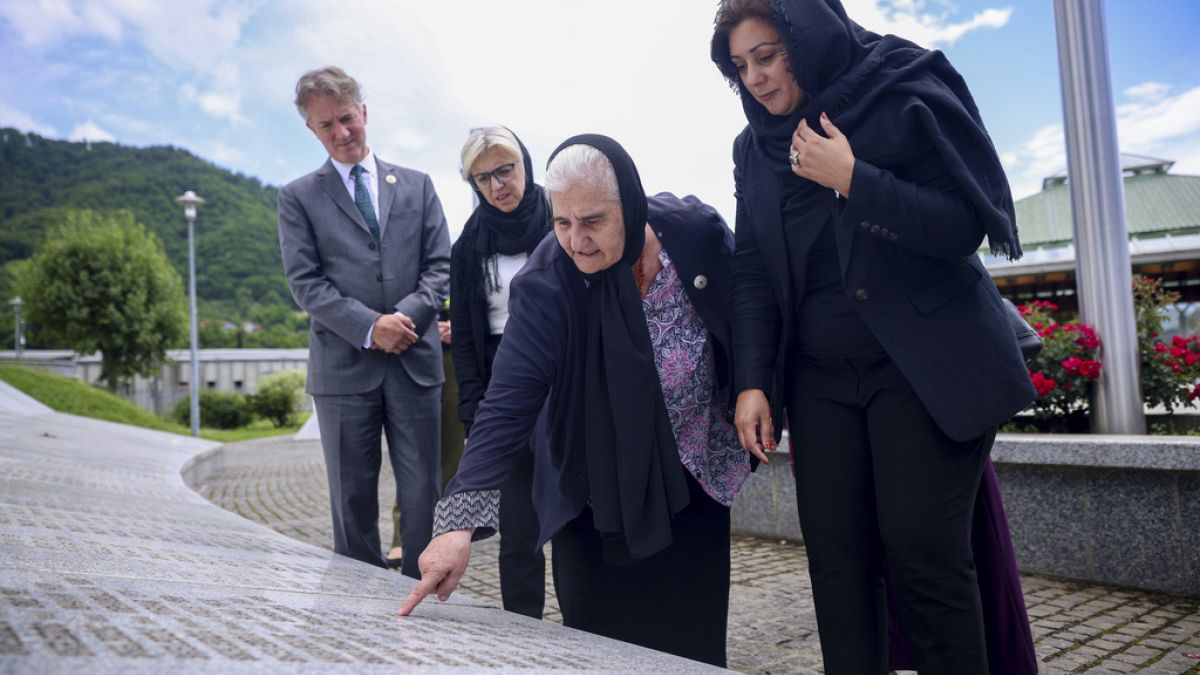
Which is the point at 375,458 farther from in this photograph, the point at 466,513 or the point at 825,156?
the point at 825,156

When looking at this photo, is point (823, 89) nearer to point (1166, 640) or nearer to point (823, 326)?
point (823, 326)

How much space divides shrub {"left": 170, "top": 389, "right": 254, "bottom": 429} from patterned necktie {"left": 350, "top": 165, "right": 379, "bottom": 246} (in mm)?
29177

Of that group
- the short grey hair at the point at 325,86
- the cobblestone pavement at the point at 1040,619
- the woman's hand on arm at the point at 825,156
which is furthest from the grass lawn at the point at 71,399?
the woman's hand on arm at the point at 825,156

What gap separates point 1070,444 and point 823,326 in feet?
8.07

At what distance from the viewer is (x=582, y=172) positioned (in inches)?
78.9

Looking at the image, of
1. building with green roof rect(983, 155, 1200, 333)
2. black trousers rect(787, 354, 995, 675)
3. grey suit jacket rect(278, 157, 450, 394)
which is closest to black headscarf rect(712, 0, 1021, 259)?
black trousers rect(787, 354, 995, 675)

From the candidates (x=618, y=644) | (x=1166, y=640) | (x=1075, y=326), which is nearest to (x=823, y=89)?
(x=618, y=644)

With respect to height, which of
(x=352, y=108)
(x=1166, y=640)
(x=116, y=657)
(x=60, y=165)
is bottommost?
(x=1166, y=640)

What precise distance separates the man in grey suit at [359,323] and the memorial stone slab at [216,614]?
423 mm

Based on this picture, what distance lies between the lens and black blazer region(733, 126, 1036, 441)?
174 centimetres

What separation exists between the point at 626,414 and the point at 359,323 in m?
1.48

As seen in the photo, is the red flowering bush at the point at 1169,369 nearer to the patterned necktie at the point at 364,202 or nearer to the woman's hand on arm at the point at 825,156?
the woman's hand on arm at the point at 825,156

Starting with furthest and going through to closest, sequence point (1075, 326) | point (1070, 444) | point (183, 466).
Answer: point (183, 466) < point (1075, 326) < point (1070, 444)

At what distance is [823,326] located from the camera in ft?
6.48
